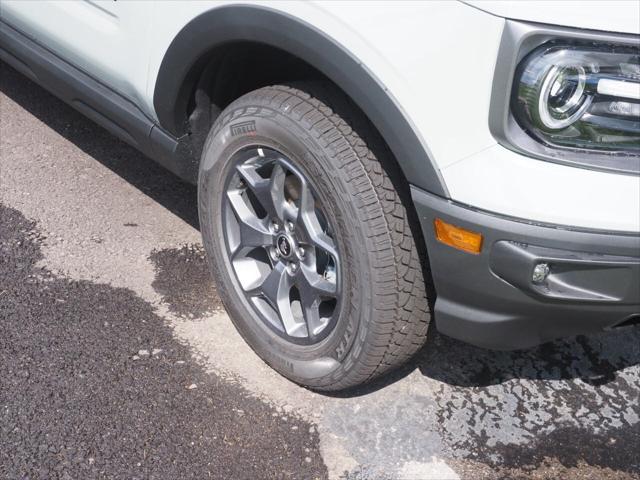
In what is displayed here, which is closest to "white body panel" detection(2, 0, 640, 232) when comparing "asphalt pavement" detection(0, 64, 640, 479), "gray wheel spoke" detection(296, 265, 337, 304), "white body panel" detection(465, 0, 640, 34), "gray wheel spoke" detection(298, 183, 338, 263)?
"white body panel" detection(465, 0, 640, 34)

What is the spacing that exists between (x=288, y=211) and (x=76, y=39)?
1.06 metres

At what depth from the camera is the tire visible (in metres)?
2.40

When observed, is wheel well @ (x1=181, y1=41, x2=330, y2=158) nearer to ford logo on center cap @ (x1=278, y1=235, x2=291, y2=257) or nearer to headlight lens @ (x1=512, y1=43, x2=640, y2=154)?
ford logo on center cap @ (x1=278, y1=235, x2=291, y2=257)

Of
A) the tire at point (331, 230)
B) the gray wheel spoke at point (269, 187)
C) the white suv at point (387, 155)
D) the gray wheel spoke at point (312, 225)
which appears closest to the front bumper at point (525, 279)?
the white suv at point (387, 155)

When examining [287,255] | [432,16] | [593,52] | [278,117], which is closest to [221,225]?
[287,255]

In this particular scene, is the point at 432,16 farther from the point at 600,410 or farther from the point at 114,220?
the point at 114,220

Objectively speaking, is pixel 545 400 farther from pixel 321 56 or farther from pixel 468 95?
pixel 321 56

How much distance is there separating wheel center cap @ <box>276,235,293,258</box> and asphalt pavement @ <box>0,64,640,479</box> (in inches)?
17.4

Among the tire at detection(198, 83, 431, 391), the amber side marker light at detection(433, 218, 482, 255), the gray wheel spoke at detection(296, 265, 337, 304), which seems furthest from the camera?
the gray wheel spoke at detection(296, 265, 337, 304)

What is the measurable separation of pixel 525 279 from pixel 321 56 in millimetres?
768

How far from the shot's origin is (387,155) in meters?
2.42

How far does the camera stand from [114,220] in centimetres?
360

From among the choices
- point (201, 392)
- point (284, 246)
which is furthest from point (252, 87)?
point (201, 392)

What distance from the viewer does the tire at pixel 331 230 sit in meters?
2.40
